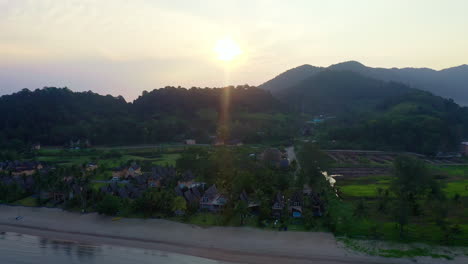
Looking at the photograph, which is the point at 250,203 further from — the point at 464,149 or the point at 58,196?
the point at 464,149

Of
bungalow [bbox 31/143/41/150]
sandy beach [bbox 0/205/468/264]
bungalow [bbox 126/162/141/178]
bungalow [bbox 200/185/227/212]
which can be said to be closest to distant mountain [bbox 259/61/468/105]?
bungalow [bbox 31/143/41/150]

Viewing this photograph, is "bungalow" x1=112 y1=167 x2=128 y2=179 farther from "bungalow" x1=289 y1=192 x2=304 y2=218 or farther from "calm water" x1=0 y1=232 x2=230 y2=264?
"bungalow" x1=289 y1=192 x2=304 y2=218

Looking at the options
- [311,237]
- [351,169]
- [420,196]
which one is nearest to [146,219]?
[311,237]

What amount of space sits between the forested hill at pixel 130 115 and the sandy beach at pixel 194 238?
134 feet

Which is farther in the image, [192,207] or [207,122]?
[207,122]

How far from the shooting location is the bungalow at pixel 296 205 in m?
21.7

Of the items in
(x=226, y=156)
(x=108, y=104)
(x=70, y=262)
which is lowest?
(x=70, y=262)

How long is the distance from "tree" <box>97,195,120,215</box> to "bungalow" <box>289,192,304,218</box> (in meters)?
12.7

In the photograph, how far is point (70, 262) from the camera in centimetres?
1744

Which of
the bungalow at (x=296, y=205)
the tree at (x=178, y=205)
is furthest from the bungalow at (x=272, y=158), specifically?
the tree at (x=178, y=205)

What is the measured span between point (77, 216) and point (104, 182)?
9.15 m

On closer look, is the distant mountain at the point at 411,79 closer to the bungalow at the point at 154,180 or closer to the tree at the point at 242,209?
the bungalow at the point at 154,180

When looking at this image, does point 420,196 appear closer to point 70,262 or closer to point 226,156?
point 226,156

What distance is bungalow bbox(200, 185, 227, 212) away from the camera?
2327 cm
